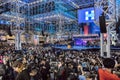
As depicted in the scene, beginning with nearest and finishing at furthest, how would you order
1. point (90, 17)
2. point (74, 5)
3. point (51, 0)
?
point (90, 17) → point (51, 0) → point (74, 5)

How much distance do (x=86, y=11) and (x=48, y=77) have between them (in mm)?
23942

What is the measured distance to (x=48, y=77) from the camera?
7.93 metres

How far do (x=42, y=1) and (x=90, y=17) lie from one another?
14.4m

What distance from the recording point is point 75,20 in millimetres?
48594

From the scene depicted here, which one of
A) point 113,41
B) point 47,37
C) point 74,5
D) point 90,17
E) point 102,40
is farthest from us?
point 47,37

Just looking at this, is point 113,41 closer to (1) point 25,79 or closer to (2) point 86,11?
(2) point 86,11

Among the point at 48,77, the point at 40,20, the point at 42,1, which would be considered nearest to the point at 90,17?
the point at 42,1

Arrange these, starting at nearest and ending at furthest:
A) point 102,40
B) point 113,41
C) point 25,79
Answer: point 25,79
point 102,40
point 113,41

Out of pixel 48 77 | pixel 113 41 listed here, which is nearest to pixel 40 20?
pixel 113 41

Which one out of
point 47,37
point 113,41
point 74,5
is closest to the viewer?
point 113,41

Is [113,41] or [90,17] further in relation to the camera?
[90,17]

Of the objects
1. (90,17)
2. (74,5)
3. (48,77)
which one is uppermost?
(74,5)

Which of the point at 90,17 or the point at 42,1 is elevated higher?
the point at 42,1

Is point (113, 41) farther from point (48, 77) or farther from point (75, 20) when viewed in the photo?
point (75, 20)
